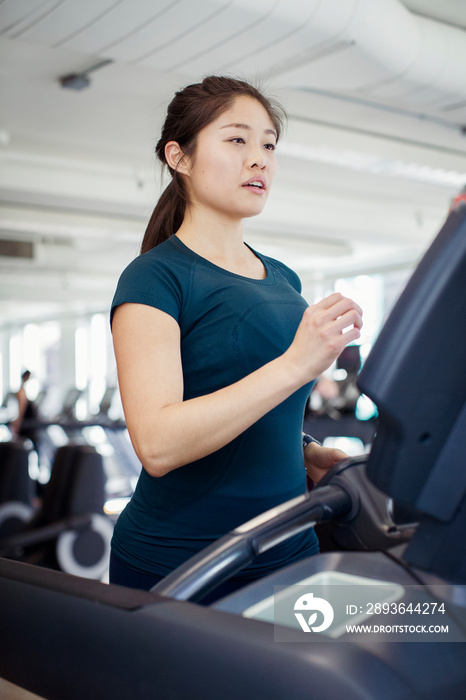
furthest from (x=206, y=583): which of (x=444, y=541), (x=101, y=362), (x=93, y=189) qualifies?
(x=101, y=362)

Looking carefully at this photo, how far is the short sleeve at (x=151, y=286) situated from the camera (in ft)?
2.83

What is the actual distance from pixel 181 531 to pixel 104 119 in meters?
4.83

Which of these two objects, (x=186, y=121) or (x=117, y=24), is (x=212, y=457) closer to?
(x=186, y=121)

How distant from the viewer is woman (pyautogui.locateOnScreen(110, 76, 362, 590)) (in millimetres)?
753

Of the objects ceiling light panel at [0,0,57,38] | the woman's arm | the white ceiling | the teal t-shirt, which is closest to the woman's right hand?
the woman's arm

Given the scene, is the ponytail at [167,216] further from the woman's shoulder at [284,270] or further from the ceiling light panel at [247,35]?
the ceiling light panel at [247,35]

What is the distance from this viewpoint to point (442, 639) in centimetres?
50

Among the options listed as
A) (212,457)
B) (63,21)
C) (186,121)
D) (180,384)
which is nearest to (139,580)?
(212,457)

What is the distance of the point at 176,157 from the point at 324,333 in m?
0.52

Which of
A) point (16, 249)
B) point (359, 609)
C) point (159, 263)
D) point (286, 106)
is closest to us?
point (359, 609)

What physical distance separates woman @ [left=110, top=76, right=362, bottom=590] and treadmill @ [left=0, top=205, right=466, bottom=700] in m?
0.18

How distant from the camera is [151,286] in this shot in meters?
0.87

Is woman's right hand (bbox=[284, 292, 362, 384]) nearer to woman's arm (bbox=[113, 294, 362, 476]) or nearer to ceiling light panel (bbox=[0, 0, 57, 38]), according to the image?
woman's arm (bbox=[113, 294, 362, 476])

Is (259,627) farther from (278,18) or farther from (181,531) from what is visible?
(278,18)
